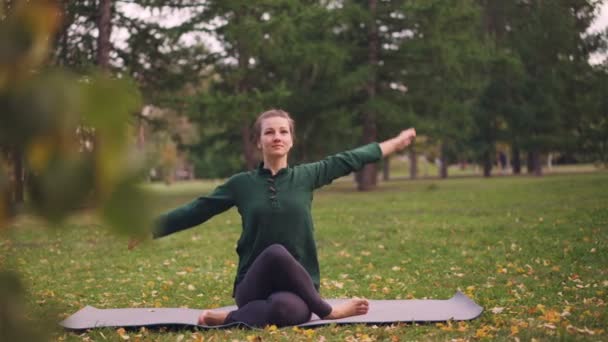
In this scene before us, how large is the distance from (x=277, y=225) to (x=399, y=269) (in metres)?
3.77

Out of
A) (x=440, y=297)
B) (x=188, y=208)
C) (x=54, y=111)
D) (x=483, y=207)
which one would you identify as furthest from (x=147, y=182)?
(x=483, y=207)

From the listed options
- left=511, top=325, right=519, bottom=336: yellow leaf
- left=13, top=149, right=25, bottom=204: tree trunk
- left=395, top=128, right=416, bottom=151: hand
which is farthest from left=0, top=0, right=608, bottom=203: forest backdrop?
left=13, top=149, right=25, bottom=204: tree trunk

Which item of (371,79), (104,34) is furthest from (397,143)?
(371,79)

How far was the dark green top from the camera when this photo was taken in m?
4.86

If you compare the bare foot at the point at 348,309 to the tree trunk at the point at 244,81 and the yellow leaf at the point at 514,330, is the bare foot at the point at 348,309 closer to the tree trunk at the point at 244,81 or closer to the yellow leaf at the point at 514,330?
the yellow leaf at the point at 514,330

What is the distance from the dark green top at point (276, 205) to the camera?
4.86m

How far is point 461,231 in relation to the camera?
11.7 meters

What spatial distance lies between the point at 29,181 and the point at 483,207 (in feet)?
52.9

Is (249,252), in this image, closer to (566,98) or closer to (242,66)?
(242,66)

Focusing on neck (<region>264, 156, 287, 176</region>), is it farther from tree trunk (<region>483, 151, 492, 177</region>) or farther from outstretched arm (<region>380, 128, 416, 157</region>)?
tree trunk (<region>483, 151, 492, 177</region>)

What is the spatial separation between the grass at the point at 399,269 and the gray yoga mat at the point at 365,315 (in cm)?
12

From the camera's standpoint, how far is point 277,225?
4.86m

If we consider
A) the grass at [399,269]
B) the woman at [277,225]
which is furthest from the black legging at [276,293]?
the grass at [399,269]

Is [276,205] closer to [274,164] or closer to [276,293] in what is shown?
[274,164]
